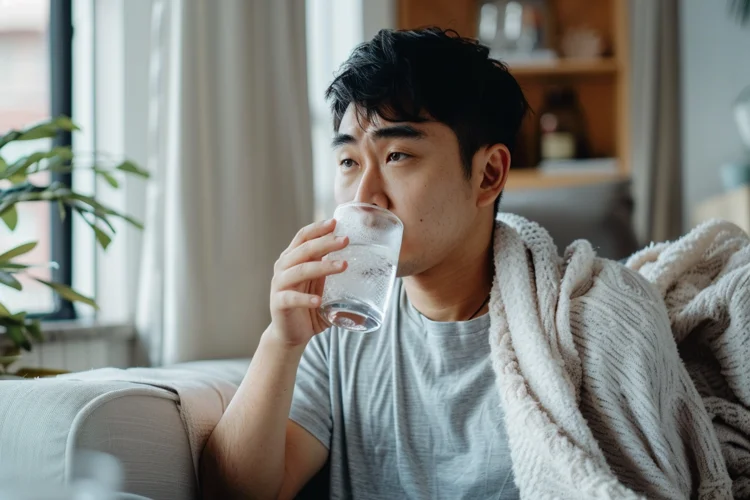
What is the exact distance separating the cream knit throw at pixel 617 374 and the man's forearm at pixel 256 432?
12.4 inches

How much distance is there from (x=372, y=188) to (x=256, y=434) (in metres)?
0.40

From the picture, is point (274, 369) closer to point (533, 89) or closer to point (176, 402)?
point (176, 402)

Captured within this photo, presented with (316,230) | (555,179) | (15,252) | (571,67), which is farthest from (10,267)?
(571,67)

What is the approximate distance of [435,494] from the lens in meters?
1.34

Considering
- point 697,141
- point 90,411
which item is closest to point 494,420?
point 90,411

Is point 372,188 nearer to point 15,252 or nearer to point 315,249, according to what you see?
point 315,249

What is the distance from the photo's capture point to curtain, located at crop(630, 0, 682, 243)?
12.8ft

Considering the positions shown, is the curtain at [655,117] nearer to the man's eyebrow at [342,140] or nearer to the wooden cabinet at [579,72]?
the wooden cabinet at [579,72]

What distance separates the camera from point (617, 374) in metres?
1.16

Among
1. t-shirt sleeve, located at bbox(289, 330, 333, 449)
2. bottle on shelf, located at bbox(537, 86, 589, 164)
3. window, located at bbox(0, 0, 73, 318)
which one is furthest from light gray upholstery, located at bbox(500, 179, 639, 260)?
bottle on shelf, located at bbox(537, 86, 589, 164)

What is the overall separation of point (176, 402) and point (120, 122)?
128 centimetres

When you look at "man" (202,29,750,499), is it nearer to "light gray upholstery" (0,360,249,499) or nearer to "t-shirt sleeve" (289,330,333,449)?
"t-shirt sleeve" (289,330,333,449)

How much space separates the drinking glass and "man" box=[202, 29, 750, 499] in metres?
0.02

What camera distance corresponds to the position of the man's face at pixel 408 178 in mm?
Answer: 1270
